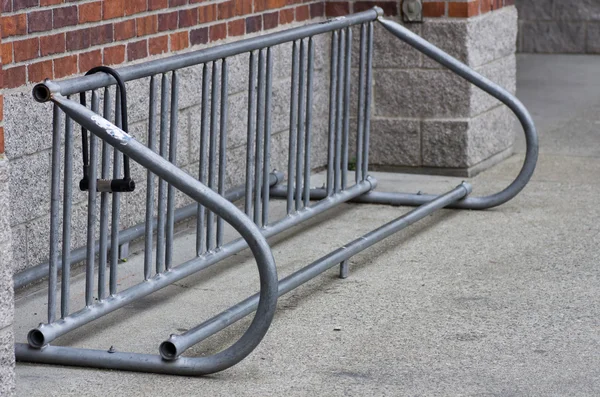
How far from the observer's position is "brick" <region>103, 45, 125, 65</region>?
5074mm

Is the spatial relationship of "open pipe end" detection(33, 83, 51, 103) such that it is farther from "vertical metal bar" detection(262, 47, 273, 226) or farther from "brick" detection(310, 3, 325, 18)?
"brick" detection(310, 3, 325, 18)

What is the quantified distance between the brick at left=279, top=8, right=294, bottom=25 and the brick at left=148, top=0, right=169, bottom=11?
1.18 meters

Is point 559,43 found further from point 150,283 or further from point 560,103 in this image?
point 150,283

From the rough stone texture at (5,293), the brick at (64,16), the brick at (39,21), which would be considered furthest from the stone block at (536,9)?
the rough stone texture at (5,293)

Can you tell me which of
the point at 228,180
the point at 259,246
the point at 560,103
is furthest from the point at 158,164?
the point at 560,103

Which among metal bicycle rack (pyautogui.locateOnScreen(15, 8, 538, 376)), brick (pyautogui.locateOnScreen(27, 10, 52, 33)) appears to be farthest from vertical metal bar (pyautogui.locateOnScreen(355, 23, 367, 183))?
brick (pyautogui.locateOnScreen(27, 10, 52, 33))

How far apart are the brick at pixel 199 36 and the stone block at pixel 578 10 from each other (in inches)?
313

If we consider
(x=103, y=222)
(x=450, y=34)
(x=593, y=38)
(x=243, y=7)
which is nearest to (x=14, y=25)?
(x=103, y=222)

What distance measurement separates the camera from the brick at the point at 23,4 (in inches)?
176

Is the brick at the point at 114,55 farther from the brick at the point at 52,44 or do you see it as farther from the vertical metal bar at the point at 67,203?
the vertical metal bar at the point at 67,203

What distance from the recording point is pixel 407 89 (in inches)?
277

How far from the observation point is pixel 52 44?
15.4ft

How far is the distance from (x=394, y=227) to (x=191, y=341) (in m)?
1.72

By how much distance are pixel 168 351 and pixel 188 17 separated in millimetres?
2361
